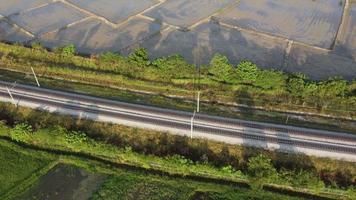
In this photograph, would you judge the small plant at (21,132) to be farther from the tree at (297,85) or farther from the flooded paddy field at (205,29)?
the tree at (297,85)

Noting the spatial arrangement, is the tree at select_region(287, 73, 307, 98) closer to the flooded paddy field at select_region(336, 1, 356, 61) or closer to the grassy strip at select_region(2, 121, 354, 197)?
the flooded paddy field at select_region(336, 1, 356, 61)

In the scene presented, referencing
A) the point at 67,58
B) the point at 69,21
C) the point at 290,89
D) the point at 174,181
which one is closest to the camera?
the point at 174,181

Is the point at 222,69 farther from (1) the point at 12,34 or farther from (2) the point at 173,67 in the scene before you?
(1) the point at 12,34

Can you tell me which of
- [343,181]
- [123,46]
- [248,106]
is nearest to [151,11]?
[123,46]

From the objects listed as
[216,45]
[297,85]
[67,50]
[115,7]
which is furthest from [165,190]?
[115,7]

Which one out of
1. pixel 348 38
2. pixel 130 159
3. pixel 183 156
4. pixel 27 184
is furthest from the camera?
pixel 348 38

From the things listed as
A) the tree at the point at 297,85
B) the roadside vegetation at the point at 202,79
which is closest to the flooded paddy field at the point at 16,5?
the roadside vegetation at the point at 202,79

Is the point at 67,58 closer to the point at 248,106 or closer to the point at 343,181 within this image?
the point at 248,106
